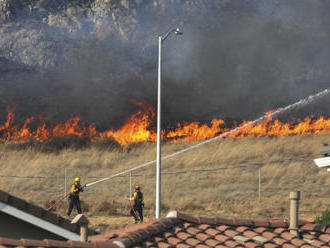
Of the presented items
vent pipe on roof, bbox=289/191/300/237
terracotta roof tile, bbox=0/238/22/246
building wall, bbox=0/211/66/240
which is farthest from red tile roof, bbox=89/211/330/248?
terracotta roof tile, bbox=0/238/22/246

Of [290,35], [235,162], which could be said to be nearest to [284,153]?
[235,162]

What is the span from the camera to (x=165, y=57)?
84.4m

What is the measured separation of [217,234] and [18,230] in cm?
336

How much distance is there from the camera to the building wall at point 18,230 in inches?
565

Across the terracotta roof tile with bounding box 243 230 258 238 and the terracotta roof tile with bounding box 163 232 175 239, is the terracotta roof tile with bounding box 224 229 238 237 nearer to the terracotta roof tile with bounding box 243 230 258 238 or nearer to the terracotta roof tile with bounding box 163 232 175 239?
the terracotta roof tile with bounding box 243 230 258 238

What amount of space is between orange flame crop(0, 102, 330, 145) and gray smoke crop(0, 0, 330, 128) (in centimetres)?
211

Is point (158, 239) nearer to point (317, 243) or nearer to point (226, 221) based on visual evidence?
point (226, 221)

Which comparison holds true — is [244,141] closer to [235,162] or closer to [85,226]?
[235,162]

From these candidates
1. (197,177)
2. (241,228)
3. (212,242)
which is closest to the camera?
(212,242)

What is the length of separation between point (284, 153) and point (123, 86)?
87.7ft

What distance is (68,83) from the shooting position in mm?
80438

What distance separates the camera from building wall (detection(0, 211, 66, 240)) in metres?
14.4

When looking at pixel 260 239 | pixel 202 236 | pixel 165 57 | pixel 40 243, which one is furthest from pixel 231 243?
pixel 165 57

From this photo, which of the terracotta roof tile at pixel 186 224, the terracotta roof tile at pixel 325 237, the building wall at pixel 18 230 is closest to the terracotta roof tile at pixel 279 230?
the terracotta roof tile at pixel 325 237
